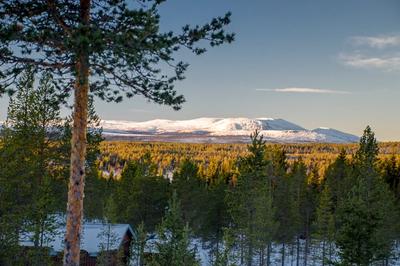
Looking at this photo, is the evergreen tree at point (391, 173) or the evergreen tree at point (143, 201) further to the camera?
the evergreen tree at point (391, 173)

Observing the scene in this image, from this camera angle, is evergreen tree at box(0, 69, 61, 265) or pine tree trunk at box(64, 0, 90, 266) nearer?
pine tree trunk at box(64, 0, 90, 266)

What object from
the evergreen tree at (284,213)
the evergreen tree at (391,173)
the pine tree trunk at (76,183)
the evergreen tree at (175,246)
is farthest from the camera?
the evergreen tree at (391,173)

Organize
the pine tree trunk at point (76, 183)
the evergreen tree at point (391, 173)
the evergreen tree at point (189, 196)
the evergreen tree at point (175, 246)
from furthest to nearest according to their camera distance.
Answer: the evergreen tree at point (391, 173)
the evergreen tree at point (189, 196)
the evergreen tree at point (175, 246)
the pine tree trunk at point (76, 183)

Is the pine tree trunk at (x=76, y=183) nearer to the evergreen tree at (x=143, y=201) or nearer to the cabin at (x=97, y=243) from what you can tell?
the cabin at (x=97, y=243)

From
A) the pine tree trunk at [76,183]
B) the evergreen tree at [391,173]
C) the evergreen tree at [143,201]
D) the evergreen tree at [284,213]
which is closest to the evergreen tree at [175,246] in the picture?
the pine tree trunk at [76,183]

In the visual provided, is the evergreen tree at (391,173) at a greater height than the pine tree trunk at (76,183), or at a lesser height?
lesser

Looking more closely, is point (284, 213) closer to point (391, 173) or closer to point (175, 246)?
point (175, 246)

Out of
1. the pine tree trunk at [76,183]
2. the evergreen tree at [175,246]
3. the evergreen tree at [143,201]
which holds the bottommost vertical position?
the evergreen tree at [143,201]

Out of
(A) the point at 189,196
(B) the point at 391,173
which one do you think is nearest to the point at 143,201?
(A) the point at 189,196

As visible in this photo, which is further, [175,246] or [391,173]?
[391,173]

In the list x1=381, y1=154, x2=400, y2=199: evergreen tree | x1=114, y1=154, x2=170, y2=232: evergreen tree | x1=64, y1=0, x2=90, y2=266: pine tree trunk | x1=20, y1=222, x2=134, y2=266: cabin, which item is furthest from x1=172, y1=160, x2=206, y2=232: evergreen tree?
x1=381, y1=154, x2=400, y2=199: evergreen tree

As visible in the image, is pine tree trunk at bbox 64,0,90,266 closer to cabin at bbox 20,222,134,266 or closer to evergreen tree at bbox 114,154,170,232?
cabin at bbox 20,222,134,266

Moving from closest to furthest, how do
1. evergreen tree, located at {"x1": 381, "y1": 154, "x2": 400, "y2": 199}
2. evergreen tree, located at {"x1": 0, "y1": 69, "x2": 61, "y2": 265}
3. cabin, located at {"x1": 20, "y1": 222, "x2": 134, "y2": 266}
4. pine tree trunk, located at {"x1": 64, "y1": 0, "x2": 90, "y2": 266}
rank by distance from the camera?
pine tree trunk, located at {"x1": 64, "y1": 0, "x2": 90, "y2": 266} → evergreen tree, located at {"x1": 0, "y1": 69, "x2": 61, "y2": 265} → cabin, located at {"x1": 20, "y1": 222, "x2": 134, "y2": 266} → evergreen tree, located at {"x1": 381, "y1": 154, "x2": 400, "y2": 199}

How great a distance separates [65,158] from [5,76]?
670 inches
